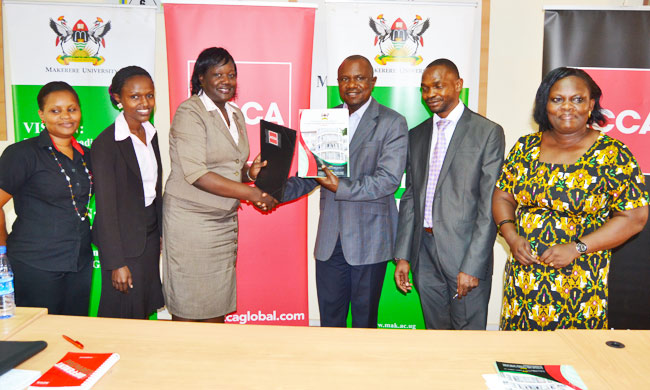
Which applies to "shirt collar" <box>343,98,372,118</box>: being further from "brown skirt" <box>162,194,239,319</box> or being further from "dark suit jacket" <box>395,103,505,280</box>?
"brown skirt" <box>162,194,239,319</box>

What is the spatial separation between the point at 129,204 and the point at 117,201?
6 cm

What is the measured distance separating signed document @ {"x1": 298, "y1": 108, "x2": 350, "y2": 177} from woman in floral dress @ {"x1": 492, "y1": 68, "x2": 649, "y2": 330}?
3.01 ft

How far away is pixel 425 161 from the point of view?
270 centimetres

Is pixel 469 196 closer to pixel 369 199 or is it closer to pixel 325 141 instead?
pixel 369 199

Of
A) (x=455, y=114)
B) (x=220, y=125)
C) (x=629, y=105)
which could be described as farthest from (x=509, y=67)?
(x=220, y=125)

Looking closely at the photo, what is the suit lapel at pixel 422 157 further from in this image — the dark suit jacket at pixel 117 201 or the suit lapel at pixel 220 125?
the dark suit jacket at pixel 117 201

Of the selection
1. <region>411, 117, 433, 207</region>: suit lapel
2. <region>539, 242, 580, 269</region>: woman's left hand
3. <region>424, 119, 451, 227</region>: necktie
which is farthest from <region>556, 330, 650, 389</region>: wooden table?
<region>411, 117, 433, 207</region>: suit lapel

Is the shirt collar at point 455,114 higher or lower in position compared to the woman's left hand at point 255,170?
higher

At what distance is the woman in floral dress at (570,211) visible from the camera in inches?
86.4

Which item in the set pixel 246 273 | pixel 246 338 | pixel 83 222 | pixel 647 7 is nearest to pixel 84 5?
pixel 83 222

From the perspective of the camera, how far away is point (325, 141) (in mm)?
2682

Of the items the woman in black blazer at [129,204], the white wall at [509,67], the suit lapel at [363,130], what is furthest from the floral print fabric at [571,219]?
the woman in black blazer at [129,204]

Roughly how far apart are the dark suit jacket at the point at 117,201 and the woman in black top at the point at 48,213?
135 mm

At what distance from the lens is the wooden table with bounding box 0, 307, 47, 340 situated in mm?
1691
